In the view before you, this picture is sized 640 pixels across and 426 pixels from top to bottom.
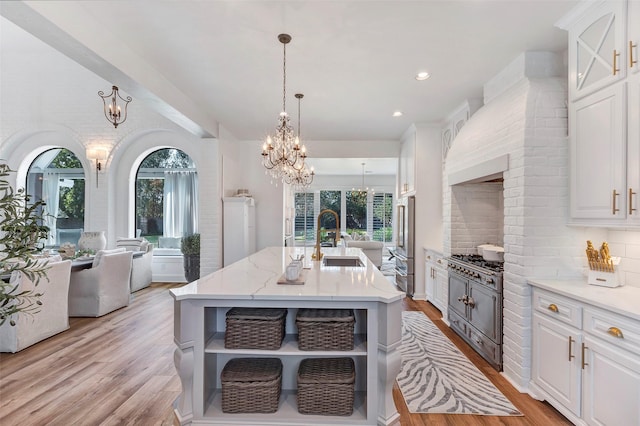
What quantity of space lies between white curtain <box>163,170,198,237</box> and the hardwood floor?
2.86 metres

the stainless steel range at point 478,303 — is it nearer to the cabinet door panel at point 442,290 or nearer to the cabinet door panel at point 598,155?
the cabinet door panel at point 442,290

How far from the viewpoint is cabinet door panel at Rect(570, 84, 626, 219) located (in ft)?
6.44

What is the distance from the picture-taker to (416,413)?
7.18ft

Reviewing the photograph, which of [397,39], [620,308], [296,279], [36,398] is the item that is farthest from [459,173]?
[36,398]

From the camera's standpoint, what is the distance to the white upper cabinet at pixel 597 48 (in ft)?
6.46

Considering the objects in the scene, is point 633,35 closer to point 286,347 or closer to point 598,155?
point 598,155

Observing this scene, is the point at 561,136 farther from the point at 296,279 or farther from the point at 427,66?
the point at 296,279

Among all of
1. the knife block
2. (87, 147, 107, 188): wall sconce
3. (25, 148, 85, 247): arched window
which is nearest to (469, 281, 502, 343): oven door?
the knife block

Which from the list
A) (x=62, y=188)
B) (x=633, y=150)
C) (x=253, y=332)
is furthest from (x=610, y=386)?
(x=62, y=188)

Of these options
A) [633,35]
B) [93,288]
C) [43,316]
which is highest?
[633,35]

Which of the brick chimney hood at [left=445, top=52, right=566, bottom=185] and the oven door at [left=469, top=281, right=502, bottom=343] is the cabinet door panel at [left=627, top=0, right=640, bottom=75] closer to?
the brick chimney hood at [left=445, top=52, right=566, bottom=185]

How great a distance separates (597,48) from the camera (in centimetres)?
213

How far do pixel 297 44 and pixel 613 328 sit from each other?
9.69ft

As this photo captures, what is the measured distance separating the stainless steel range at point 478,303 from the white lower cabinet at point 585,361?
0.39 m
